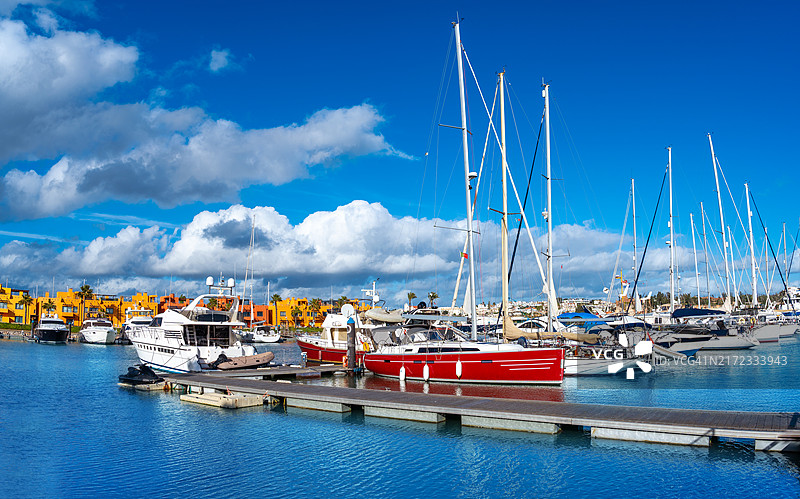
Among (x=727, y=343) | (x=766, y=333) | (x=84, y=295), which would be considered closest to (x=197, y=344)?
(x=727, y=343)

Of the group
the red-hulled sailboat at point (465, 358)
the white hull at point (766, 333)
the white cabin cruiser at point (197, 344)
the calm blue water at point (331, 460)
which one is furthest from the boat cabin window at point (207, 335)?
the white hull at point (766, 333)

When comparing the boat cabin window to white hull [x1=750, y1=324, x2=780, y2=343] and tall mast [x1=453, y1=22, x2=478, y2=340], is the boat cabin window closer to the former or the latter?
tall mast [x1=453, y1=22, x2=478, y2=340]

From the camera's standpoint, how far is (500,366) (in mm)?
29688

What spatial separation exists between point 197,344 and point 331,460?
20.8 metres

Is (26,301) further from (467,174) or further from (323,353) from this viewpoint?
(467,174)

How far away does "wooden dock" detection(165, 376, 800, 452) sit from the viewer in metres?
17.1

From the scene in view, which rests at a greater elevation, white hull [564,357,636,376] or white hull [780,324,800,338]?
white hull [564,357,636,376]

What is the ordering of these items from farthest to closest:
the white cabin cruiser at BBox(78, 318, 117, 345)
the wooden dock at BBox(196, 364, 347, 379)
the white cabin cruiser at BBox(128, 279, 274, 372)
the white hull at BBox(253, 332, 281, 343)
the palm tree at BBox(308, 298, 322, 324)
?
the palm tree at BBox(308, 298, 322, 324)
the white hull at BBox(253, 332, 281, 343)
the white cabin cruiser at BBox(78, 318, 117, 345)
the white cabin cruiser at BBox(128, 279, 274, 372)
the wooden dock at BBox(196, 364, 347, 379)

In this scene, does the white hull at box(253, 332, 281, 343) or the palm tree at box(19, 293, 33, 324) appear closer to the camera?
the white hull at box(253, 332, 281, 343)

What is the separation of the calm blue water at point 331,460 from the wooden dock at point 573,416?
1.38ft

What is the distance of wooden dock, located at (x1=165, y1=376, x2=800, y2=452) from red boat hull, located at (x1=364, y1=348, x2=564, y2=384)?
5.89 m

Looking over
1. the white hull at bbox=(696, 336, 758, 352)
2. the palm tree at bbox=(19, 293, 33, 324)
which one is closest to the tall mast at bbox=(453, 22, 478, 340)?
the white hull at bbox=(696, 336, 758, 352)

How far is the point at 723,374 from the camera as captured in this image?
3894 cm

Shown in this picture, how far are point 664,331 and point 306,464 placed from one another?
149 ft
